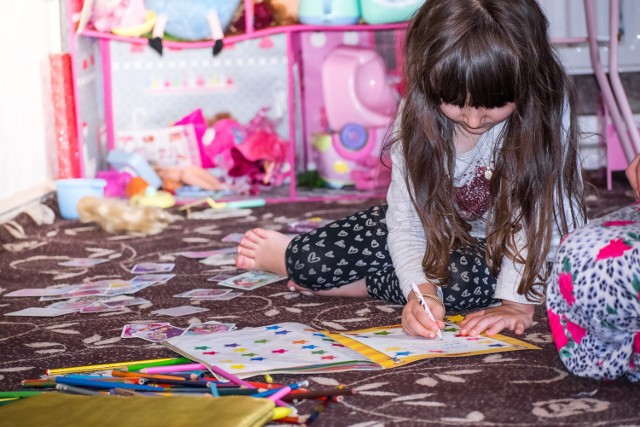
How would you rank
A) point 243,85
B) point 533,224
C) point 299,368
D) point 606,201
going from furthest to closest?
point 243,85, point 606,201, point 533,224, point 299,368

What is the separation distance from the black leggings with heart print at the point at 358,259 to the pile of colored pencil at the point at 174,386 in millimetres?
453

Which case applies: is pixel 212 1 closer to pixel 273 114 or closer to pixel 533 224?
pixel 273 114

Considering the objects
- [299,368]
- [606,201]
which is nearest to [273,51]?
[606,201]

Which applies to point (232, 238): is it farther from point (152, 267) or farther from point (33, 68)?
point (33, 68)

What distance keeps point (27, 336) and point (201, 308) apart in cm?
29

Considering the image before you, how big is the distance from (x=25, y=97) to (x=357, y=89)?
37.1 inches

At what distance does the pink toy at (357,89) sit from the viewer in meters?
2.85

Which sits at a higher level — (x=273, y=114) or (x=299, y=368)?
(x=273, y=114)

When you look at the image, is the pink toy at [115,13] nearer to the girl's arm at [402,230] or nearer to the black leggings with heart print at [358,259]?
the black leggings with heart print at [358,259]

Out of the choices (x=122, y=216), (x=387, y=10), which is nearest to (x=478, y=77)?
(x=122, y=216)

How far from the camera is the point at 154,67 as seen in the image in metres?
3.00

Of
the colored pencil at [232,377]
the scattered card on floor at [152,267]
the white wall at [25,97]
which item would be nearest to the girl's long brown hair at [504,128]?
the colored pencil at [232,377]

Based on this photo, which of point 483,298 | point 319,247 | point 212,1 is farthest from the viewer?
point 212,1

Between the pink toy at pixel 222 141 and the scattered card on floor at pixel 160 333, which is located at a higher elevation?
the pink toy at pixel 222 141
